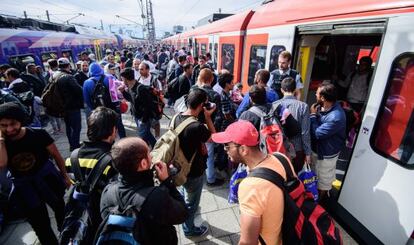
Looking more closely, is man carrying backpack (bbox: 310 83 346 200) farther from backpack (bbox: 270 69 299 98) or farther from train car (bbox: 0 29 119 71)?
train car (bbox: 0 29 119 71)

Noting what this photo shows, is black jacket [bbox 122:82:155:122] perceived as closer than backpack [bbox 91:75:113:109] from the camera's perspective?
Yes

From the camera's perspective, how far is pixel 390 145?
7.04ft

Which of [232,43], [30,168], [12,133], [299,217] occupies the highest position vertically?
[232,43]

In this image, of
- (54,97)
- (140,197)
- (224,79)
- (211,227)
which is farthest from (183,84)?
(140,197)

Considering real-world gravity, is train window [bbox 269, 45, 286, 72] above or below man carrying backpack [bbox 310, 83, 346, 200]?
above

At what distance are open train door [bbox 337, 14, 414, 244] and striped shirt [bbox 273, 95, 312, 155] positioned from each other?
0.50m

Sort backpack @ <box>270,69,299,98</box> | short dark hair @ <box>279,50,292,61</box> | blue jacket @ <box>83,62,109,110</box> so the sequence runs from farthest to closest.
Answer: blue jacket @ <box>83,62,109,110</box> → backpack @ <box>270,69,299,98</box> → short dark hair @ <box>279,50,292,61</box>

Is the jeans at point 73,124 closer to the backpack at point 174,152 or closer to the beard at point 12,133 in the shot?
the beard at point 12,133

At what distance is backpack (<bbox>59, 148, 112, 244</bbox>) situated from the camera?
4.84 feet

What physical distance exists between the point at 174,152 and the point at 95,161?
0.65 m

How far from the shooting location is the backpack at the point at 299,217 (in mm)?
1275

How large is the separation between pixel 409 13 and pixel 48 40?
12.2 meters

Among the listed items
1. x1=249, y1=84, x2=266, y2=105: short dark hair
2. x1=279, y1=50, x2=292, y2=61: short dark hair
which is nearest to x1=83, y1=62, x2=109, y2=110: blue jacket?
x1=249, y1=84, x2=266, y2=105: short dark hair

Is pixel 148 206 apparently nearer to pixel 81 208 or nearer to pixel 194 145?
pixel 81 208
